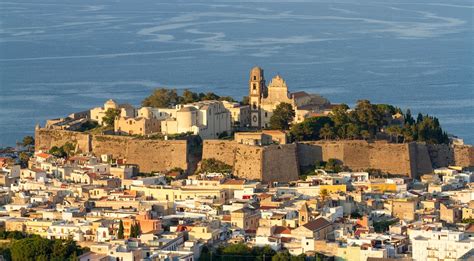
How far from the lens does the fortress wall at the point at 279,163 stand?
45.8m

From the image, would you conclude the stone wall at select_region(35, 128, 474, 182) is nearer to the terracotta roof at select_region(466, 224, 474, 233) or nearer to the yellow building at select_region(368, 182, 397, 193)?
the yellow building at select_region(368, 182, 397, 193)

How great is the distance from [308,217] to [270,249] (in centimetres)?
265

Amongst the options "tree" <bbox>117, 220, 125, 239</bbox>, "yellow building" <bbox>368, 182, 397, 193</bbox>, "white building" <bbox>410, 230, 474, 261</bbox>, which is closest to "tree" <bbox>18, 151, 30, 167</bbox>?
"yellow building" <bbox>368, 182, 397, 193</bbox>

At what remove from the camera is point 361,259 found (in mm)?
36062

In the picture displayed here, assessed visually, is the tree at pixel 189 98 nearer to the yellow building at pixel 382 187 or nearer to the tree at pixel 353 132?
the tree at pixel 353 132

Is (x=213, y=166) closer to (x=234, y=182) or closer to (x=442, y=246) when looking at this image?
(x=234, y=182)

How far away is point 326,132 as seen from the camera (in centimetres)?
4722

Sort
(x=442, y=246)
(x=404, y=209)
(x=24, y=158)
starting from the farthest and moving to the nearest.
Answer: (x=24, y=158)
(x=404, y=209)
(x=442, y=246)

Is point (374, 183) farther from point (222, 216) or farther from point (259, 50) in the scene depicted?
point (259, 50)

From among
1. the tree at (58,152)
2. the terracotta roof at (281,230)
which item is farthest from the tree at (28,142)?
the terracotta roof at (281,230)

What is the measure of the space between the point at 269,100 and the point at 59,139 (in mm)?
5933

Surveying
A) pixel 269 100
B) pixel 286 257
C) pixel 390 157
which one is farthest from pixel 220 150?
pixel 286 257

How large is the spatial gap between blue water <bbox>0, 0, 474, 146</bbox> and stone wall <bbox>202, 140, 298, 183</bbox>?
12.2m

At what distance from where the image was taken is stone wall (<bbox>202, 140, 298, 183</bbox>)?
45.8m
